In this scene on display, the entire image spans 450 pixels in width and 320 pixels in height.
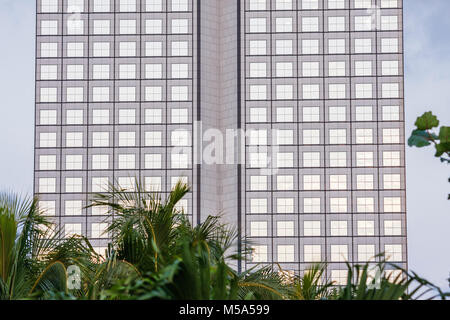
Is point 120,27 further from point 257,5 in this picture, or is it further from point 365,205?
point 365,205

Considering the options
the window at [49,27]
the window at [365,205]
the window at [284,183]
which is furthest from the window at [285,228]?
the window at [49,27]

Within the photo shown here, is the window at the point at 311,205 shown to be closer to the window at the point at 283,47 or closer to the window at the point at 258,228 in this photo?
the window at the point at 258,228

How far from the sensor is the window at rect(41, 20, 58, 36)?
50.5m

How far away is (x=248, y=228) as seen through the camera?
4781 centimetres

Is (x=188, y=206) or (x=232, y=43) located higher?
(x=232, y=43)

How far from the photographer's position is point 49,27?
50.6m

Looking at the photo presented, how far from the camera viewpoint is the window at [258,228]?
47.8m

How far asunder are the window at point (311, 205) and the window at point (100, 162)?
44.5 ft

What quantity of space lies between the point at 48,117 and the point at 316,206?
63.2 ft

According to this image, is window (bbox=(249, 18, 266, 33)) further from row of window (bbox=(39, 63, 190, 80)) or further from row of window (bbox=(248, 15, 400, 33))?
row of window (bbox=(39, 63, 190, 80))
